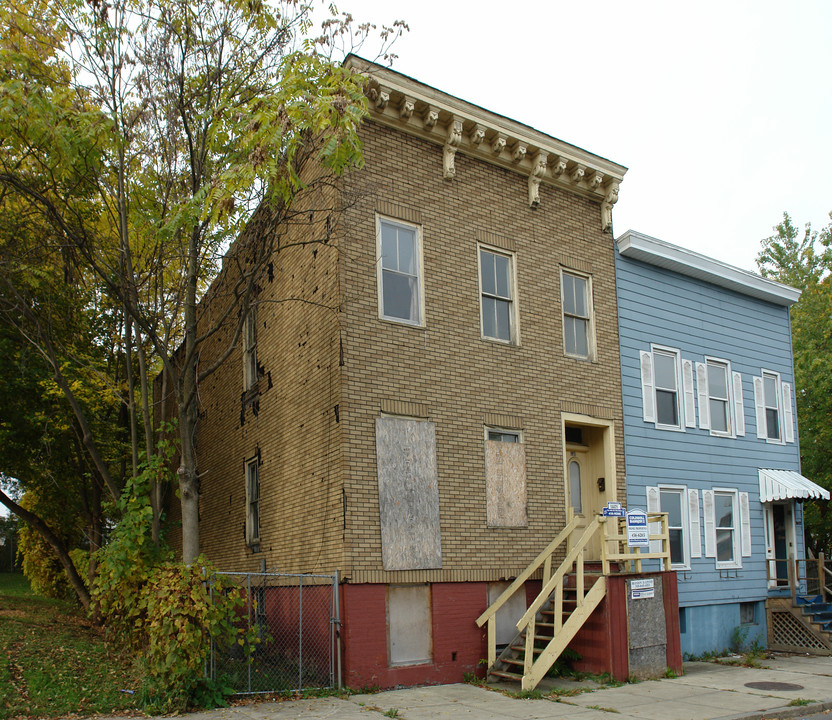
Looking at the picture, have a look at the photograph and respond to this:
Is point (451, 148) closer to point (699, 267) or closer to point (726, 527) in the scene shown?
point (699, 267)

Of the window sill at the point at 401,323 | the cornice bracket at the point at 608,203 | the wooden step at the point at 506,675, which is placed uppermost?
the cornice bracket at the point at 608,203

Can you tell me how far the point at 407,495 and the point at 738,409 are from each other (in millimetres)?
10557

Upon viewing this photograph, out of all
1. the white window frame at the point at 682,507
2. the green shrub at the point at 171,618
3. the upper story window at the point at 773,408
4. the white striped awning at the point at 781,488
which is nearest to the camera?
the green shrub at the point at 171,618

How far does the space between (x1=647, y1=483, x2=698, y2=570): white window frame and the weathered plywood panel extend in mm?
3864

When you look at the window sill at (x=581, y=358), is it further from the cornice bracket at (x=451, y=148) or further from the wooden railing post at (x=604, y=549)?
the cornice bracket at (x=451, y=148)

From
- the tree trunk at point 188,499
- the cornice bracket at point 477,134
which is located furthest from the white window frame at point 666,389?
the tree trunk at point 188,499

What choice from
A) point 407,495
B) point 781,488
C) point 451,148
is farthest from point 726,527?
point 451,148

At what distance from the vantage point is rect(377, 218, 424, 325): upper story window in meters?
13.4

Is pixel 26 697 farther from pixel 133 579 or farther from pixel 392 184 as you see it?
pixel 392 184

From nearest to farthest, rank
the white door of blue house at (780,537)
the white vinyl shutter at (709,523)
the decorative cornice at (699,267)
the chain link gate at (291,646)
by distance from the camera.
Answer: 1. the chain link gate at (291,646)
2. the decorative cornice at (699,267)
3. the white vinyl shutter at (709,523)
4. the white door of blue house at (780,537)

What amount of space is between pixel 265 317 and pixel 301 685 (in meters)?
7.50

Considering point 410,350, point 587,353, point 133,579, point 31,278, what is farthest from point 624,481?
point 31,278

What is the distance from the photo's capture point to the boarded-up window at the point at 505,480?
13820 mm

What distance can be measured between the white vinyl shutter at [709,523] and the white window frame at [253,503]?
9813 mm
